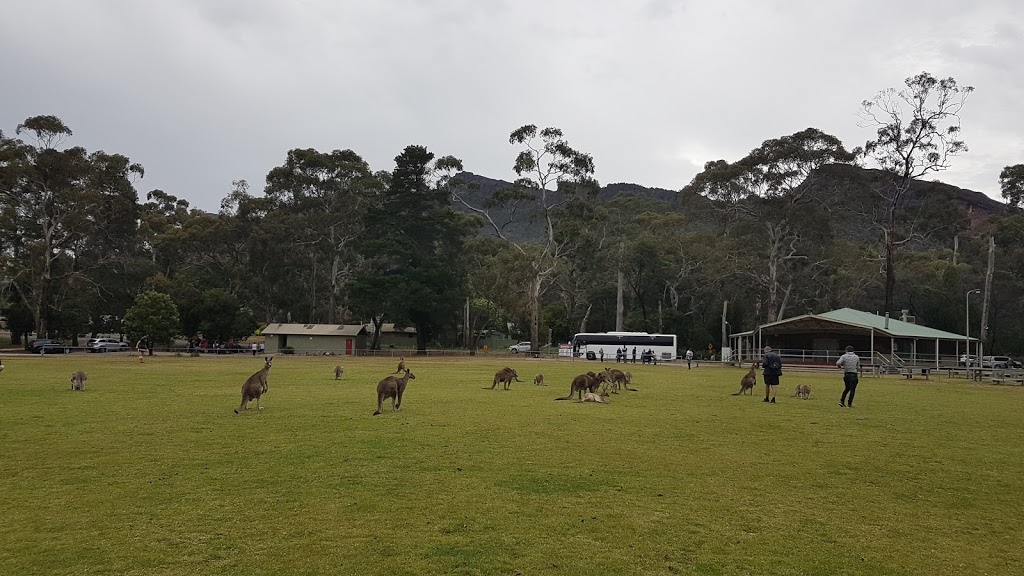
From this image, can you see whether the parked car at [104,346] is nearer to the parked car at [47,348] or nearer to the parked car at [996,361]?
the parked car at [47,348]

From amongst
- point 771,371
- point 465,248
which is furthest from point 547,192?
point 771,371

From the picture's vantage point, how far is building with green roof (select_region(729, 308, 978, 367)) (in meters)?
49.3

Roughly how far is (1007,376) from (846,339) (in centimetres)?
1770

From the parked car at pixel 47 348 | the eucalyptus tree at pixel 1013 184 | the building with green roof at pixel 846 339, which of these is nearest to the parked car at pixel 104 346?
the parked car at pixel 47 348

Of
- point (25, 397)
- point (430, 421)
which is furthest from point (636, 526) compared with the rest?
point (25, 397)

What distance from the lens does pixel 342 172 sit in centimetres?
7788

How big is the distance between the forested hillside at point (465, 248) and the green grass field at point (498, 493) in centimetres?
5321

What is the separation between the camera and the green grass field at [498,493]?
584 centimetres

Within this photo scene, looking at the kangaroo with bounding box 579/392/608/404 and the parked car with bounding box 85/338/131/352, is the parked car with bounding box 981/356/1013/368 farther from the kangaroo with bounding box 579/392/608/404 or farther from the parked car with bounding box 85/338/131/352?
the parked car with bounding box 85/338/131/352

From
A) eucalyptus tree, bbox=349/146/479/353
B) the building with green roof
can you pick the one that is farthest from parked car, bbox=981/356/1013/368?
eucalyptus tree, bbox=349/146/479/353

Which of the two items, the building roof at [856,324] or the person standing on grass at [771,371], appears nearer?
the person standing on grass at [771,371]

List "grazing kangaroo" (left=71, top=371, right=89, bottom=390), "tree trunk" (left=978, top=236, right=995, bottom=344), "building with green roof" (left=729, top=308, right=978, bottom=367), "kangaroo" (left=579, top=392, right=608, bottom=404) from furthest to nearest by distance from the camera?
1. "tree trunk" (left=978, top=236, right=995, bottom=344)
2. "building with green roof" (left=729, top=308, right=978, bottom=367)
3. "grazing kangaroo" (left=71, top=371, right=89, bottom=390)
4. "kangaroo" (left=579, top=392, right=608, bottom=404)

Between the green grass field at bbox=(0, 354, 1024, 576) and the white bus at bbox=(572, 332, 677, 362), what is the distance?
4901 centimetres

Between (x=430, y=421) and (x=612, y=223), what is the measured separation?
79420mm
